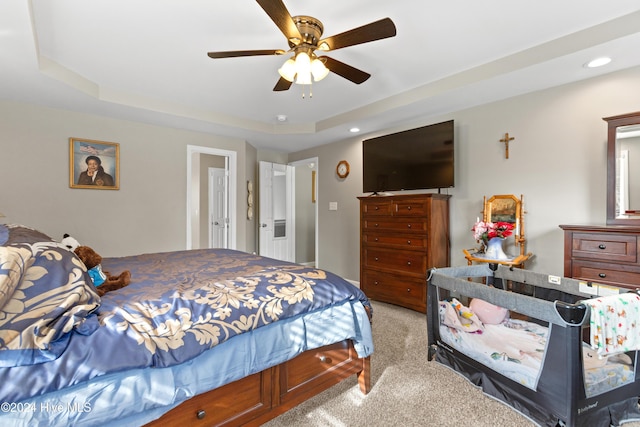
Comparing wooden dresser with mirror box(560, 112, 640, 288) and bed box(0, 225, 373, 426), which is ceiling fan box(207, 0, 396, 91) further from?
wooden dresser with mirror box(560, 112, 640, 288)

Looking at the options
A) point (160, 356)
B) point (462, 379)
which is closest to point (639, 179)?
point (462, 379)

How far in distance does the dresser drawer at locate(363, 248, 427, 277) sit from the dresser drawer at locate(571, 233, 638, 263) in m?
1.31

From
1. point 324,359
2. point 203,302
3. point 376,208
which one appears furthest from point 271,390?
point 376,208

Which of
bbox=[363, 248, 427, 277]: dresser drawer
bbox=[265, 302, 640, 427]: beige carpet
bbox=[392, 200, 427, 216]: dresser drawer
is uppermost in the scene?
bbox=[392, 200, 427, 216]: dresser drawer

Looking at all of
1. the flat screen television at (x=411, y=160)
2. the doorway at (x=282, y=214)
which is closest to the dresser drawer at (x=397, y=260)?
the flat screen television at (x=411, y=160)

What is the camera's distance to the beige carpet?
166 cm

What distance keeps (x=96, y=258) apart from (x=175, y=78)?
2000mm

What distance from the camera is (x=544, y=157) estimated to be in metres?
2.81

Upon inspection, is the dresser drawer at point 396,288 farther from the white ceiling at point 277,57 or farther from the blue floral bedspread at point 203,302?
the white ceiling at point 277,57

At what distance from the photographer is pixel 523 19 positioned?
2031 mm

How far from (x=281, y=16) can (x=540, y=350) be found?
2.55 metres

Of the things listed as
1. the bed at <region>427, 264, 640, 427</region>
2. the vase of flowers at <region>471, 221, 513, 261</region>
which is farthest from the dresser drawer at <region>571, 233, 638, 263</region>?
the vase of flowers at <region>471, 221, 513, 261</region>

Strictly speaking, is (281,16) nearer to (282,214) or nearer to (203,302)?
(203,302)

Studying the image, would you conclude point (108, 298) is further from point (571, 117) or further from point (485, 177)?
point (571, 117)
